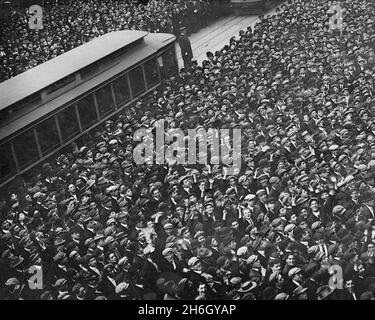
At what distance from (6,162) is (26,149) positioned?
0.55 metres

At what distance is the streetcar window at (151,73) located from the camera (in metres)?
17.3

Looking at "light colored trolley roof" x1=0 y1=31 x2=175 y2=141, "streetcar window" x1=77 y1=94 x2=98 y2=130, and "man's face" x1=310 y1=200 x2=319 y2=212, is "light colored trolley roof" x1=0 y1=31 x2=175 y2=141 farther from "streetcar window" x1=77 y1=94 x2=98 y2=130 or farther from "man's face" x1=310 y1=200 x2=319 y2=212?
"man's face" x1=310 y1=200 x2=319 y2=212

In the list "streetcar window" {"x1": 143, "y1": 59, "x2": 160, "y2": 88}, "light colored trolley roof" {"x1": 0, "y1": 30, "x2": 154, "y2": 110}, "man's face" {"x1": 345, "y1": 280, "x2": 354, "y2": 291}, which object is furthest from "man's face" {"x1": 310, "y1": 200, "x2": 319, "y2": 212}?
"streetcar window" {"x1": 143, "y1": 59, "x2": 160, "y2": 88}

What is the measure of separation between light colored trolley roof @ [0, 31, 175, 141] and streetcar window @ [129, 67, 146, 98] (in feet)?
0.70

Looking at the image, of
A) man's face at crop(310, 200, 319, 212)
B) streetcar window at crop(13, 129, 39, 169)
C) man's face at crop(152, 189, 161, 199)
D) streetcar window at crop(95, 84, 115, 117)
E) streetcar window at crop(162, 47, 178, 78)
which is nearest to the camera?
man's face at crop(310, 200, 319, 212)

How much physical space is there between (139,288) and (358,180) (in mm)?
3809

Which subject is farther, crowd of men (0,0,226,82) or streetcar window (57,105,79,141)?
crowd of men (0,0,226,82)

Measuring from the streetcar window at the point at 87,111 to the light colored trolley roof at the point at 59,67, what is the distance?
2.18 feet

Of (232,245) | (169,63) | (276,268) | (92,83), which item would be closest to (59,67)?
(92,83)

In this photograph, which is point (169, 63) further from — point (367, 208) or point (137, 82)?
point (367, 208)

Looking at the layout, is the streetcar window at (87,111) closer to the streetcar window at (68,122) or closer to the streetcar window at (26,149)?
the streetcar window at (68,122)

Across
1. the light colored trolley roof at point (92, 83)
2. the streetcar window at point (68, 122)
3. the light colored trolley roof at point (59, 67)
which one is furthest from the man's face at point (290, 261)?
the light colored trolley roof at point (59, 67)

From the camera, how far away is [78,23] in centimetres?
2302

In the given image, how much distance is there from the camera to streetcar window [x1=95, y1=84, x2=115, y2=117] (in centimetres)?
1565
